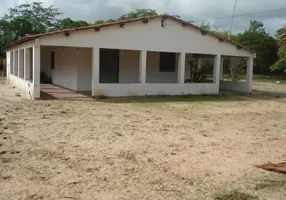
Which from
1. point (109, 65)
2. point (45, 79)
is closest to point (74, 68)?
point (109, 65)

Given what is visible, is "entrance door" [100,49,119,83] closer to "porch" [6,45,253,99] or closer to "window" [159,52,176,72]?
"porch" [6,45,253,99]

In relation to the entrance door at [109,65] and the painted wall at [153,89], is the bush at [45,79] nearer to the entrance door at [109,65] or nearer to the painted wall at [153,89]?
the entrance door at [109,65]

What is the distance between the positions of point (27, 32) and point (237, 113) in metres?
30.6

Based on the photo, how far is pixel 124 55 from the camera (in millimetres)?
17953

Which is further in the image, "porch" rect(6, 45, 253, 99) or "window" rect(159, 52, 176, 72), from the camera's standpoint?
"window" rect(159, 52, 176, 72)

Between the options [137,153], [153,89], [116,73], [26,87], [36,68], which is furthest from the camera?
[116,73]

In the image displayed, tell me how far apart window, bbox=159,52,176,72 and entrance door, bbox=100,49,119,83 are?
3002mm

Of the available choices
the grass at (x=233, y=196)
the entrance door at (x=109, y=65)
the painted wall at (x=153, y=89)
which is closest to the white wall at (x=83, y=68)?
the entrance door at (x=109, y=65)

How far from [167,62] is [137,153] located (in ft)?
45.6

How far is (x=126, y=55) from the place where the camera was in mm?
18016

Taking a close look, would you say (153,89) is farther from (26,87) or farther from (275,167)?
(275,167)

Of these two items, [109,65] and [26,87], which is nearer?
[26,87]

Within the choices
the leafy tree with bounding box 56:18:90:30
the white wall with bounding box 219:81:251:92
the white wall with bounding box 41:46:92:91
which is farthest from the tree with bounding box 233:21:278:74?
the white wall with bounding box 41:46:92:91

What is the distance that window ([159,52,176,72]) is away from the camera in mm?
19562
